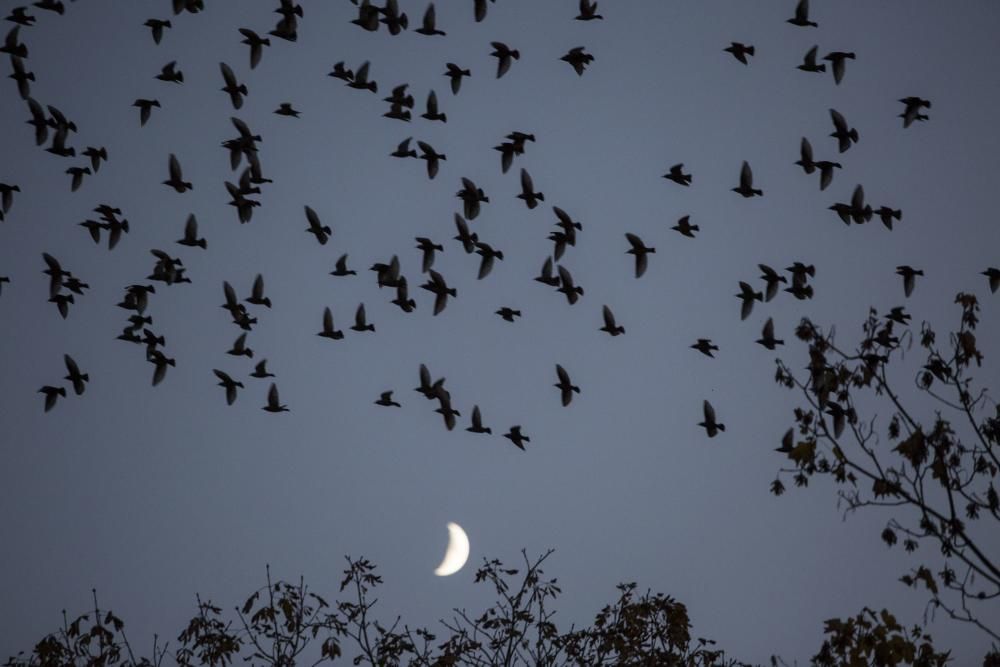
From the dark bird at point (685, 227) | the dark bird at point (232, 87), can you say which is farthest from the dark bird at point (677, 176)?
the dark bird at point (232, 87)

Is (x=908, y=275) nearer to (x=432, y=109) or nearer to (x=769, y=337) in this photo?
(x=769, y=337)

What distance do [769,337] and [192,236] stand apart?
34.6ft

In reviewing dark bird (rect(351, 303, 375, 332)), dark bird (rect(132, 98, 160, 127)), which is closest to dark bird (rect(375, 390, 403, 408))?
dark bird (rect(351, 303, 375, 332))

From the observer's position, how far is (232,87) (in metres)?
15.3

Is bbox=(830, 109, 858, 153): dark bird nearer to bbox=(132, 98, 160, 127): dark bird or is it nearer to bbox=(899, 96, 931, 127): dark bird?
bbox=(899, 96, 931, 127): dark bird

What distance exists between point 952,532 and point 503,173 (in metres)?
8.72

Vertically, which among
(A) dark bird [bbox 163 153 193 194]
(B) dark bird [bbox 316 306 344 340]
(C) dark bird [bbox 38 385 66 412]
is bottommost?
(C) dark bird [bbox 38 385 66 412]

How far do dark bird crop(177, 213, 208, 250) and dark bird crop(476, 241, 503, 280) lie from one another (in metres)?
5.14

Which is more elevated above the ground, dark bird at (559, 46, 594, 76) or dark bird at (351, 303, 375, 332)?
dark bird at (559, 46, 594, 76)

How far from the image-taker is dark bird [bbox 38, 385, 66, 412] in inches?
605

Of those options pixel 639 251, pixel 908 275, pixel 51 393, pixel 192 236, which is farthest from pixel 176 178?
pixel 908 275

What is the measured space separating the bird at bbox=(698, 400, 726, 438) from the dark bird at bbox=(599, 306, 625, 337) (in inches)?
79.5

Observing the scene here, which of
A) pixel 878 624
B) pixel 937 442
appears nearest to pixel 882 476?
pixel 937 442

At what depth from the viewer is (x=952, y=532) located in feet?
33.3
